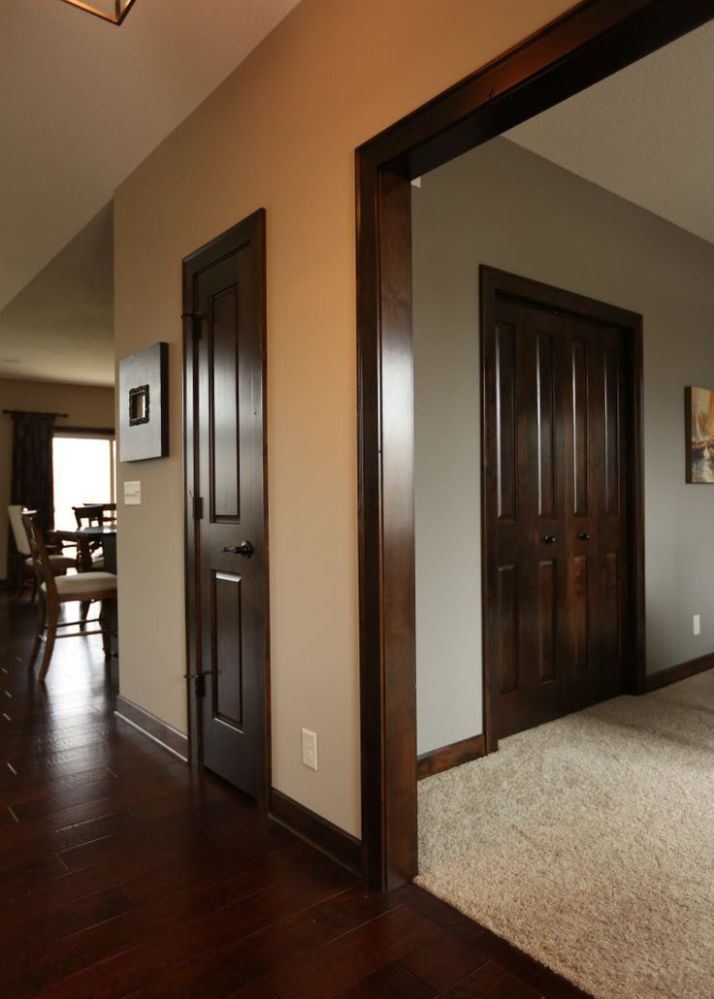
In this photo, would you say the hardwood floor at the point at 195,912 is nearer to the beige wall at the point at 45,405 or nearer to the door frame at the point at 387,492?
the door frame at the point at 387,492

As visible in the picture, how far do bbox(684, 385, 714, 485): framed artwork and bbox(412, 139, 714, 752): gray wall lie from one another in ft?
0.26

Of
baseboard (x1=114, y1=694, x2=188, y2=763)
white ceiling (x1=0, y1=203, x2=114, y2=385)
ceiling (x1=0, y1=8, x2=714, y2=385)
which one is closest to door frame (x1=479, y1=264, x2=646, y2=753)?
ceiling (x1=0, y1=8, x2=714, y2=385)

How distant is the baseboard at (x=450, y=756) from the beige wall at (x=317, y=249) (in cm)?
63

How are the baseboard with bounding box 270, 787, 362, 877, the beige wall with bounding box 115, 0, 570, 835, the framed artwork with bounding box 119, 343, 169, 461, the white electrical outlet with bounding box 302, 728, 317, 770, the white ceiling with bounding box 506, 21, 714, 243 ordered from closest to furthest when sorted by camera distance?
the beige wall with bounding box 115, 0, 570, 835, the baseboard with bounding box 270, 787, 362, 877, the white electrical outlet with bounding box 302, 728, 317, 770, the white ceiling with bounding box 506, 21, 714, 243, the framed artwork with bounding box 119, 343, 169, 461

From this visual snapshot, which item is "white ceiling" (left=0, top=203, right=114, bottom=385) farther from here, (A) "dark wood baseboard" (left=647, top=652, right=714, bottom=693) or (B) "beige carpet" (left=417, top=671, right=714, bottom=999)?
(A) "dark wood baseboard" (left=647, top=652, right=714, bottom=693)

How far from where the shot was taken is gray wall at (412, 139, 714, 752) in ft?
8.57

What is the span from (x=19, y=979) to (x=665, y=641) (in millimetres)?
3477

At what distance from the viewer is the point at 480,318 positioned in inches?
110

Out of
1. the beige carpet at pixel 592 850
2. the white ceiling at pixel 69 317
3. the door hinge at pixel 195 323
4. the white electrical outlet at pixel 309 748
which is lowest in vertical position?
the beige carpet at pixel 592 850

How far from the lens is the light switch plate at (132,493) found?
322cm

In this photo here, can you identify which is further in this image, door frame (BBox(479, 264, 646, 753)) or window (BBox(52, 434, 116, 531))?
window (BBox(52, 434, 116, 531))

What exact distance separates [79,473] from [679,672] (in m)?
8.05

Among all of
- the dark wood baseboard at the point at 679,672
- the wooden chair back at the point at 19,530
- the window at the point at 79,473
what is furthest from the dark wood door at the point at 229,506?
the window at the point at 79,473

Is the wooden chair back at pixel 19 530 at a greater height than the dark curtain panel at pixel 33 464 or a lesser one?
lesser
